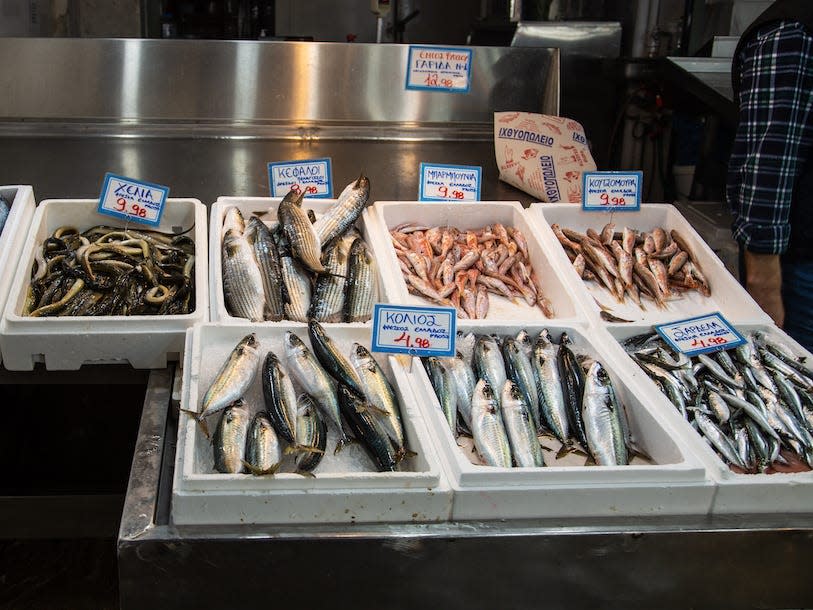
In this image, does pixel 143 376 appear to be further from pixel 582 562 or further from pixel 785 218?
pixel 785 218

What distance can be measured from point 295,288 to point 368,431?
2.54 feet

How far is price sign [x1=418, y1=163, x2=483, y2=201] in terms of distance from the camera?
3371 millimetres

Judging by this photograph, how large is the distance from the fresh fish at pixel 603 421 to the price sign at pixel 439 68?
79.6 inches

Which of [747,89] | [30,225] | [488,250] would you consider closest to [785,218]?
[747,89]

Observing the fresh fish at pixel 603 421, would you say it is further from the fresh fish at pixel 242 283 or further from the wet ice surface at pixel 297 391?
the fresh fish at pixel 242 283

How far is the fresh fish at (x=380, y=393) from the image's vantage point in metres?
2.07

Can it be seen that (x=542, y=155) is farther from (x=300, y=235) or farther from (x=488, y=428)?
(x=488, y=428)

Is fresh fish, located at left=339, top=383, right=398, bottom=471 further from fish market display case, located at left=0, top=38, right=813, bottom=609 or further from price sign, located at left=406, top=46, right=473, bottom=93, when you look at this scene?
price sign, located at left=406, top=46, right=473, bottom=93

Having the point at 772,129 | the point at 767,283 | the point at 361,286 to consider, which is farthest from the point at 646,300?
the point at 361,286

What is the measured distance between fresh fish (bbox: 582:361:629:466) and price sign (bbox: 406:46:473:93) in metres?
2.02

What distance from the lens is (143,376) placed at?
2488mm

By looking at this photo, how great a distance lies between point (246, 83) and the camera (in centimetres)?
404

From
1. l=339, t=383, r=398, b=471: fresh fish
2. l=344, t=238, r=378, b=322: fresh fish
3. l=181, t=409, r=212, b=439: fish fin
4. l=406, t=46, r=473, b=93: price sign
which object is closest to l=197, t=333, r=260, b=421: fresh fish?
l=181, t=409, r=212, b=439: fish fin

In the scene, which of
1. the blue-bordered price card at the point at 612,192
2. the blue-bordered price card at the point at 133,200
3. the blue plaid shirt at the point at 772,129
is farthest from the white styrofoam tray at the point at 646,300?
the blue-bordered price card at the point at 133,200
